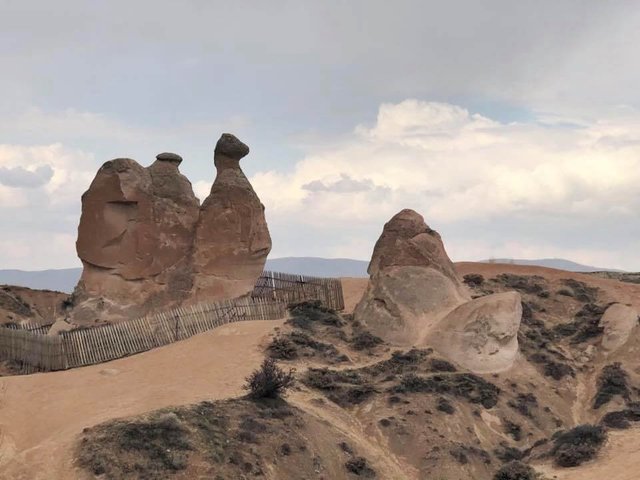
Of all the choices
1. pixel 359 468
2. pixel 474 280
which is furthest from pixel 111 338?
pixel 474 280

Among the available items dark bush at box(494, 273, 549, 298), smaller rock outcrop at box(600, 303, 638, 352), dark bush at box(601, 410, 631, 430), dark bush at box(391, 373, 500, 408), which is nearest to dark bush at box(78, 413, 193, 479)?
dark bush at box(391, 373, 500, 408)

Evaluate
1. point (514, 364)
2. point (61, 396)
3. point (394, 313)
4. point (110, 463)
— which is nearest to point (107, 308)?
point (61, 396)

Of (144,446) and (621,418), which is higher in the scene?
(144,446)

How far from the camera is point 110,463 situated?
1332 cm

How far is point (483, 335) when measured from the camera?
2225cm

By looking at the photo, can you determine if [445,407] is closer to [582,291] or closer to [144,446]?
[144,446]

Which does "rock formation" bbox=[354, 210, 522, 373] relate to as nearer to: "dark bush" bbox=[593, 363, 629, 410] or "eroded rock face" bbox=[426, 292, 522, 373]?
"eroded rock face" bbox=[426, 292, 522, 373]

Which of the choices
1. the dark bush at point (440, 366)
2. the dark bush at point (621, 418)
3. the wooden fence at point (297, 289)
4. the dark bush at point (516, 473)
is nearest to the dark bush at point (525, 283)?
the wooden fence at point (297, 289)

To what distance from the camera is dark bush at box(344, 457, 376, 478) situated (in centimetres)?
1563

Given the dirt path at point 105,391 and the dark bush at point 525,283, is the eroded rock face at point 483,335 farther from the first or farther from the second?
the dark bush at point 525,283

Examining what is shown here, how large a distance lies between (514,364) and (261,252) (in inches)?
392

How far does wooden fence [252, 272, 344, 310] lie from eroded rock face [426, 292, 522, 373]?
785cm

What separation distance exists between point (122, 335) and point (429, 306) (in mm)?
10164

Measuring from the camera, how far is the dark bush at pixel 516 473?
14.3m
